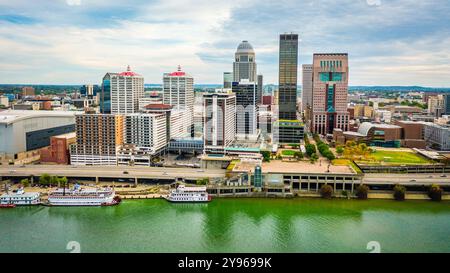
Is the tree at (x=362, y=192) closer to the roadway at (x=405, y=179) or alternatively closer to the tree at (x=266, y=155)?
the roadway at (x=405, y=179)

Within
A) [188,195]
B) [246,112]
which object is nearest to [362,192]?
[188,195]

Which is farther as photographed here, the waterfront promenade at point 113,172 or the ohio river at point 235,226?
the waterfront promenade at point 113,172

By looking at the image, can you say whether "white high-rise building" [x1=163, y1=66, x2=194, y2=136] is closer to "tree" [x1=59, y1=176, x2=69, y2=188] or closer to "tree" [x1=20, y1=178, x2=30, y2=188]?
"tree" [x1=59, y1=176, x2=69, y2=188]

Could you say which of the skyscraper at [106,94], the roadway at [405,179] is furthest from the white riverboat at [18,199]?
the skyscraper at [106,94]

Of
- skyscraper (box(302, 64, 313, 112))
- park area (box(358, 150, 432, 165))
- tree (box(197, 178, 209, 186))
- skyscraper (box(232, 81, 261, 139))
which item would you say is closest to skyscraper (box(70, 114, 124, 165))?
tree (box(197, 178, 209, 186))

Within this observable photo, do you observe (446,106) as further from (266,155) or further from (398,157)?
(266,155)

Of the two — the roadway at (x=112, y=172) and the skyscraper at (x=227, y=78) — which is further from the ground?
the skyscraper at (x=227, y=78)

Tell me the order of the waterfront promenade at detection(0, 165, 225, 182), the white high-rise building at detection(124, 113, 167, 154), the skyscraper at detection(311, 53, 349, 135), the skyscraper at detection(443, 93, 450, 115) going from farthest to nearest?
the skyscraper at detection(443, 93, 450, 115) < the skyscraper at detection(311, 53, 349, 135) < the white high-rise building at detection(124, 113, 167, 154) < the waterfront promenade at detection(0, 165, 225, 182)
